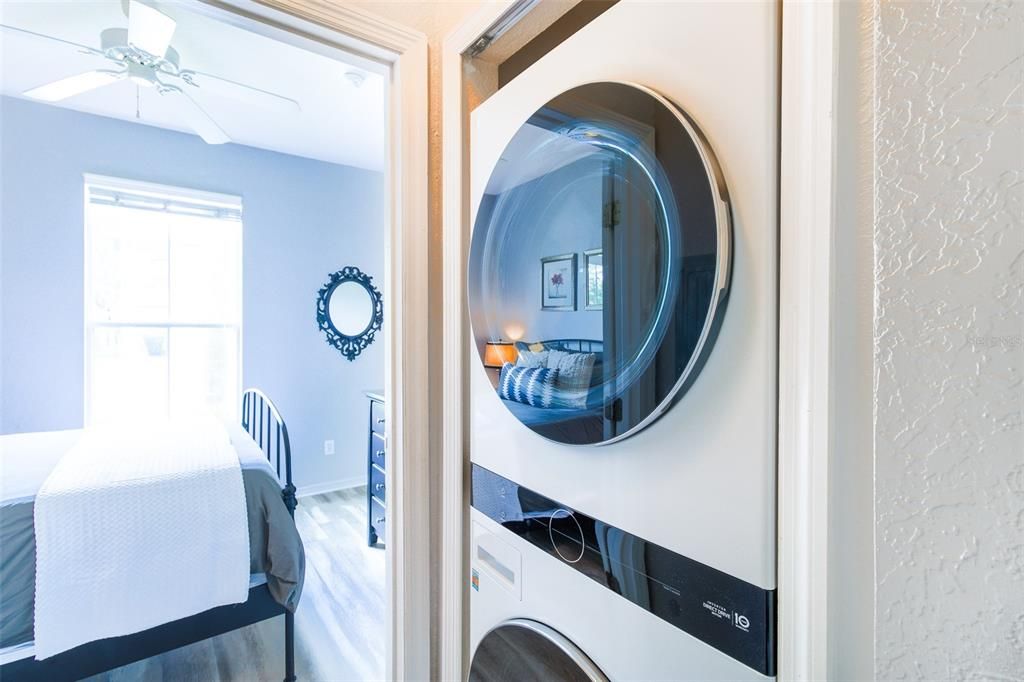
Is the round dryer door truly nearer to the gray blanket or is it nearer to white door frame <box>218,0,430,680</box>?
white door frame <box>218,0,430,680</box>

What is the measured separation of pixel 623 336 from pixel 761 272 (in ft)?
0.63

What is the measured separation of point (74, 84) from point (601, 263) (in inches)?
96.5

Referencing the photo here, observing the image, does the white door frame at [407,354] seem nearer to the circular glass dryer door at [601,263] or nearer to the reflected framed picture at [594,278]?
the circular glass dryer door at [601,263]

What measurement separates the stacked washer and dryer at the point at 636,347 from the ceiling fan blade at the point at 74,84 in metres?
1.93

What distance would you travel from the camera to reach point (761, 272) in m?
0.52

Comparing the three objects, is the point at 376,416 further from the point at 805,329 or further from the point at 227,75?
the point at 805,329

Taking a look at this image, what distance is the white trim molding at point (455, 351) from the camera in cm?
105

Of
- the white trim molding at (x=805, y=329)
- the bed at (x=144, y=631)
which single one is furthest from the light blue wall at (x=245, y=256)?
the white trim molding at (x=805, y=329)

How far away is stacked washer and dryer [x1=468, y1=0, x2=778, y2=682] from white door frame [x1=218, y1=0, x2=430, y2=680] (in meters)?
0.25

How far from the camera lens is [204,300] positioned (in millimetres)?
3303

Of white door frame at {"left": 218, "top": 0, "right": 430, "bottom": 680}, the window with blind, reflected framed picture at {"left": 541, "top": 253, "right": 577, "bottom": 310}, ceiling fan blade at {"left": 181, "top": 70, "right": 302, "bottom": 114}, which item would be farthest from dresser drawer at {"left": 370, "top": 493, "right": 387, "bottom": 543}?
reflected framed picture at {"left": 541, "top": 253, "right": 577, "bottom": 310}

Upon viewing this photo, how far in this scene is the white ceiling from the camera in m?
1.86

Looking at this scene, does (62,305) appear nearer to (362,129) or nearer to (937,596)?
(362,129)

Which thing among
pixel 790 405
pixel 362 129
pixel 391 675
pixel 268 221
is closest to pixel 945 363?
pixel 790 405
